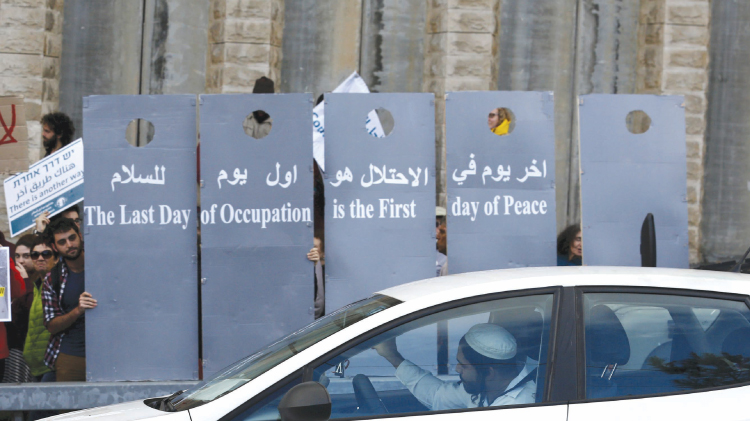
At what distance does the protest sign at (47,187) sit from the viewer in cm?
662

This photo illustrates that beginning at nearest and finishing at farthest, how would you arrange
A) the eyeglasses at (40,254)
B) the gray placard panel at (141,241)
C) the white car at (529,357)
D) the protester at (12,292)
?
the white car at (529,357) → the gray placard panel at (141,241) → the protester at (12,292) → the eyeglasses at (40,254)

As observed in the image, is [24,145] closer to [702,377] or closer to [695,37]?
[702,377]

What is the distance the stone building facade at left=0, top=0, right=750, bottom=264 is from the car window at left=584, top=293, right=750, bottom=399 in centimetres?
652

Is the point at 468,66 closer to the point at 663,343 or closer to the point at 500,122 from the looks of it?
the point at 500,122

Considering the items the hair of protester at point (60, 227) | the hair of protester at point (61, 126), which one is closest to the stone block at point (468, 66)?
the hair of protester at point (61, 126)

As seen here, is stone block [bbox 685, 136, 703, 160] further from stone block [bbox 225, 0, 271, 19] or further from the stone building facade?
stone block [bbox 225, 0, 271, 19]

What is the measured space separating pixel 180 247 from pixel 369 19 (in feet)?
19.6

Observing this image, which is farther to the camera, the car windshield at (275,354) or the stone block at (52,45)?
the stone block at (52,45)

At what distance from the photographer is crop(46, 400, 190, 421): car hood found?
2943mm

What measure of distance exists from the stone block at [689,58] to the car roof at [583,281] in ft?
23.8

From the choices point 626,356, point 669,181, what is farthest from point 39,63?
point 626,356

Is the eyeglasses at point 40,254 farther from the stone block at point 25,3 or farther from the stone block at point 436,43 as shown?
the stone block at point 436,43

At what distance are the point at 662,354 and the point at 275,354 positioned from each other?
1484mm

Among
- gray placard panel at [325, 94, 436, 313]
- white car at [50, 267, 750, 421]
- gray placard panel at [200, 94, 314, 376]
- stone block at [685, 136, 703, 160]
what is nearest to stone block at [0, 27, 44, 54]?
gray placard panel at [200, 94, 314, 376]
